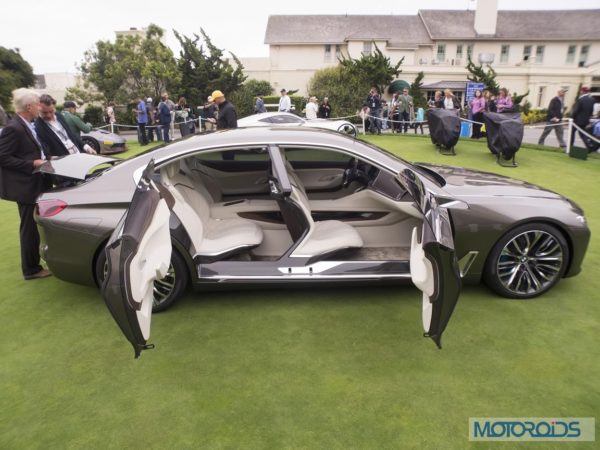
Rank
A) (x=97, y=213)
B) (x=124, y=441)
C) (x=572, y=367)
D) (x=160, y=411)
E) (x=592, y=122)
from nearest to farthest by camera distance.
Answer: (x=124, y=441) → (x=160, y=411) → (x=572, y=367) → (x=97, y=213) → (x=592, y=122)

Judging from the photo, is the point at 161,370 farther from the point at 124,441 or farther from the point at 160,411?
the point at 124,441

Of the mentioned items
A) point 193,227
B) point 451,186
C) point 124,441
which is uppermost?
point 451,186

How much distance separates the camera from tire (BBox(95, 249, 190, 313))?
3311 millimetres

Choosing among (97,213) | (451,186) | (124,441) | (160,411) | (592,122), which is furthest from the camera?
(592,122)

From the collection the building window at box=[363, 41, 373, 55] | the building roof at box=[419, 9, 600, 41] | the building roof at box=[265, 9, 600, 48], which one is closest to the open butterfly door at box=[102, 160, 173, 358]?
the building window at box=[363, 41, 373, 55]

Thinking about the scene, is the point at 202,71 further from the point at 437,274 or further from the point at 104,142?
the point at 437,274

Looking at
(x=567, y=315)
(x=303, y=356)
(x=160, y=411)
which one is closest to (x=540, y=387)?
(x=567, y=315)

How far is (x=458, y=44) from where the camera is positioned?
126 feet

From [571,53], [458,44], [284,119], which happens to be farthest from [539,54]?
[284,119]

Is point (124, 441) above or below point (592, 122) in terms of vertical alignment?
below

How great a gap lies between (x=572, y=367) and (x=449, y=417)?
1037mm

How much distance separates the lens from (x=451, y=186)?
3.55m

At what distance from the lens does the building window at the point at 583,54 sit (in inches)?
1541

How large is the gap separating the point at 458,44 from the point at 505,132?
34341mm
